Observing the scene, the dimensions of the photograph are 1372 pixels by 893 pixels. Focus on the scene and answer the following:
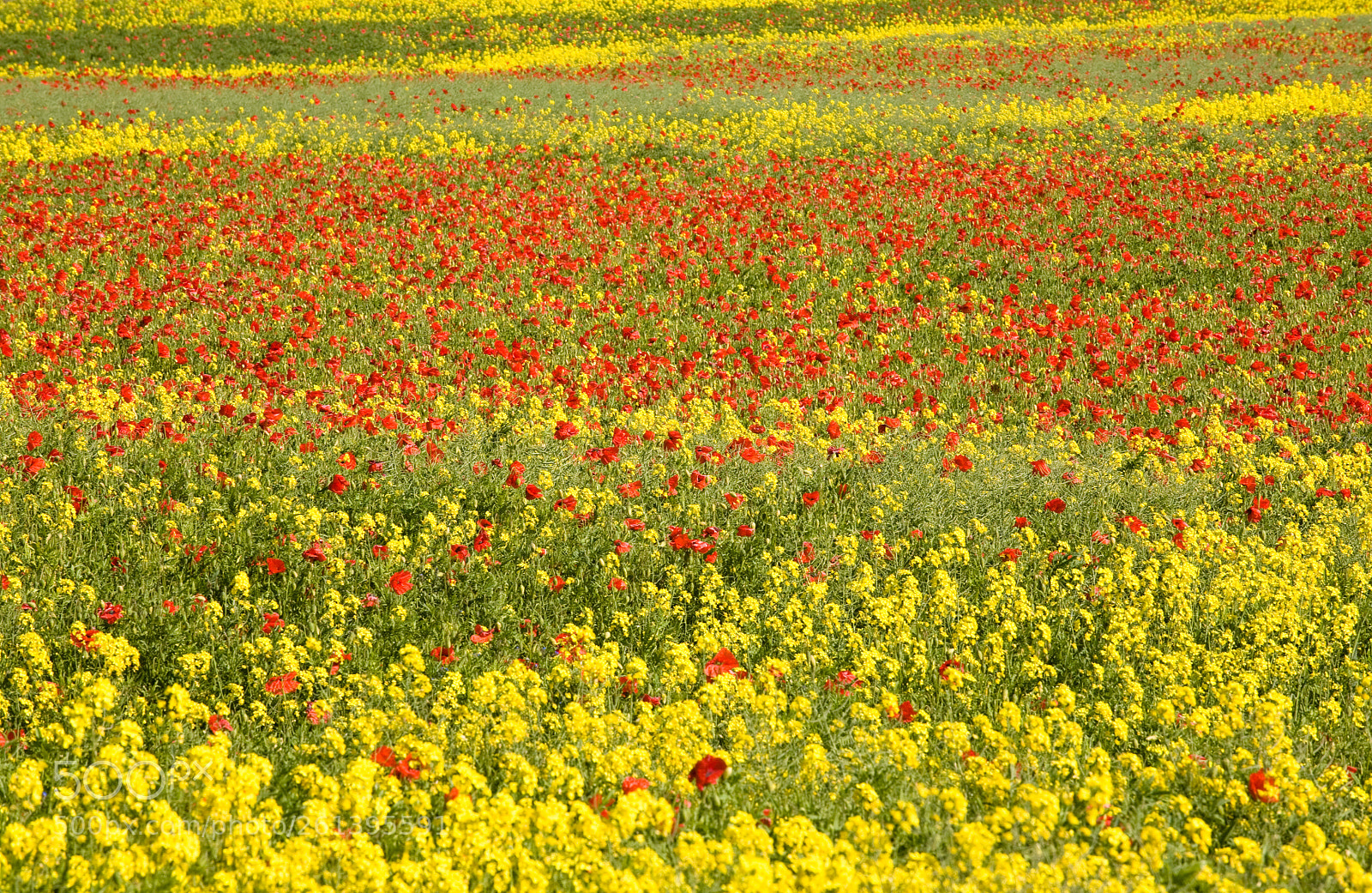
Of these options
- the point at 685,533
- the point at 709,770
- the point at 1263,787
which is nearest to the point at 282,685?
the point at 709,770

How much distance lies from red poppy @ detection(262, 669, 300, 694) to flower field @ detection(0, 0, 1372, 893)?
0.20 feet

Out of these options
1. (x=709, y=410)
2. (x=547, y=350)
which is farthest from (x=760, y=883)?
(x=547, y=350)

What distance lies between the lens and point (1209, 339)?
8.24 meters

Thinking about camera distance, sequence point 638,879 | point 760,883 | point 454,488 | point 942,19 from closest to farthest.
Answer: point 760,883 → point 638,879 → point 454,488 → point 942,19

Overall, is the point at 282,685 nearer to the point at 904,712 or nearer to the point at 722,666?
the point at 722,666

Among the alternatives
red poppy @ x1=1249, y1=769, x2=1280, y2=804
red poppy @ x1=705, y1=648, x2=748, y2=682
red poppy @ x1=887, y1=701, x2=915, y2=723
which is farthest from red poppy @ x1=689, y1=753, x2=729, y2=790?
red poppy @ x1=1249, y1=769, x2=1280, y2=804

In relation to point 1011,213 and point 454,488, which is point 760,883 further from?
point 1011,213

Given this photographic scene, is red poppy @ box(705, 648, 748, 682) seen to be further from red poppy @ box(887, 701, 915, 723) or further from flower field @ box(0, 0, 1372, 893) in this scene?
red poppy @ box(887, 701, 915, 723)

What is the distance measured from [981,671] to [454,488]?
8.50 ft

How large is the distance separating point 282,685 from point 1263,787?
3.03 meters

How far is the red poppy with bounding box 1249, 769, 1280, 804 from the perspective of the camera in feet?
9.30

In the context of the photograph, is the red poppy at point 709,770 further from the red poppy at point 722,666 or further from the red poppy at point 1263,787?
the red poppy at point 1263,787

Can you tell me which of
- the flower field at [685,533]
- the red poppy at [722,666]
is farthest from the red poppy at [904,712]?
the red poppy at [722,666]

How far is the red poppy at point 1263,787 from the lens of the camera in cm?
283
